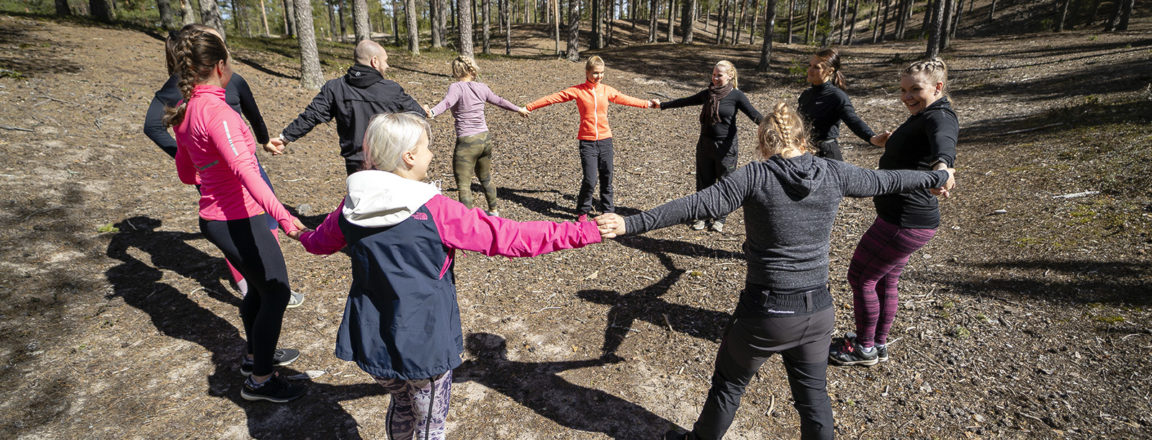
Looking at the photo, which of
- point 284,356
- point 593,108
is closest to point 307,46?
point 593,108

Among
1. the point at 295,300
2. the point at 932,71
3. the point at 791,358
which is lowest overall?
the point at 295,300

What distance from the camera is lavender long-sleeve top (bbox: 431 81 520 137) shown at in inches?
271

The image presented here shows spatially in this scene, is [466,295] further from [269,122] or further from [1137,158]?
[1137,158]

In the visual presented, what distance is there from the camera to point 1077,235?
618 cm

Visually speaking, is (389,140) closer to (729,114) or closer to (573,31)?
(729,114)

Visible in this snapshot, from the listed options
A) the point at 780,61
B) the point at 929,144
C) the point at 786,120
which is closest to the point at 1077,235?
the point at 929,144

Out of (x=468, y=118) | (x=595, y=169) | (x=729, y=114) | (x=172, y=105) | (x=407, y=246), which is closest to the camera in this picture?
(x=407, y=246)

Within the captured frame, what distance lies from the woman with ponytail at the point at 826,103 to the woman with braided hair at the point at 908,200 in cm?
147

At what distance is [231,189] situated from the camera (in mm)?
3467

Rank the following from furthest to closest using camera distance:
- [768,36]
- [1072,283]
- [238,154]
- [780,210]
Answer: [768,36] → [1072,283] → [238,154] → [780,210]

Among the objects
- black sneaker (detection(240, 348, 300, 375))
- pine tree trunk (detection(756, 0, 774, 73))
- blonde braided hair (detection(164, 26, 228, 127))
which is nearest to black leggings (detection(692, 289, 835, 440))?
black sneaker (detection(240, 348, 300, 375))

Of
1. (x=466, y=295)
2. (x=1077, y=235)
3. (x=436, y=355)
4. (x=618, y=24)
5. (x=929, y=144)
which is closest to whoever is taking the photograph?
(x=436, y=355)

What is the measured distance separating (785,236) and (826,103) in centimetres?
361

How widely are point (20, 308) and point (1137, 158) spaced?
15038mm
